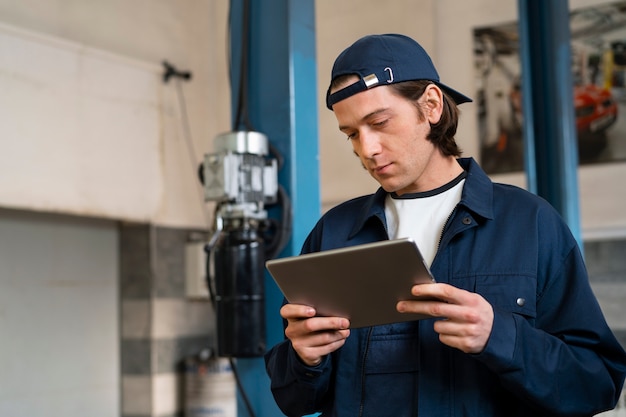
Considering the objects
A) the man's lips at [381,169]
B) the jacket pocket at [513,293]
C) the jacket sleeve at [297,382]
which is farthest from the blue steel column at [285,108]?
the jacket pocket at [513,293]

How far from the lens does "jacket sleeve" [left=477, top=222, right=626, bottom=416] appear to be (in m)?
1.20

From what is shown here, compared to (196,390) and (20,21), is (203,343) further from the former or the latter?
(20,21)

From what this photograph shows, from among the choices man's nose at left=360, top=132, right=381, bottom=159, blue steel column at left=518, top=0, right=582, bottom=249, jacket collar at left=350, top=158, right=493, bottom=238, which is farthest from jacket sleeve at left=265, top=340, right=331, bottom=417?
blue steel column at left=518, top=0, right=582, bottom=249

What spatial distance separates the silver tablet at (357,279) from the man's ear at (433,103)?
0.37 m

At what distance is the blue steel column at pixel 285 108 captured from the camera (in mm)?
2416

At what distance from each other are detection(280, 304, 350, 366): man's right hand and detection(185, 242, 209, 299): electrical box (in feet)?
14.3

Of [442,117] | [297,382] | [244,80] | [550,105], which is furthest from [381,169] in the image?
[550,105]

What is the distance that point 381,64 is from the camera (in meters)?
1.39

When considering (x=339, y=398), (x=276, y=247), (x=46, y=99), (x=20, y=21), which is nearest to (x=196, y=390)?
(x=46, y=99)

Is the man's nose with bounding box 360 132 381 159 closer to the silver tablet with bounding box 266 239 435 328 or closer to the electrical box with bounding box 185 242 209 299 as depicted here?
the silver tablet with bounding box 266 239 435 328

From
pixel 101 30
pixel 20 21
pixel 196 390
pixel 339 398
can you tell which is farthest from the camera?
pixel 196 390

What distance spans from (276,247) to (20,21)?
300cm

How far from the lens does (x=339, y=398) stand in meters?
1.39

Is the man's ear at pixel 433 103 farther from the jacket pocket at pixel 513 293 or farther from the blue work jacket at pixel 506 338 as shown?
the jacket pocket at pixel 513 293
